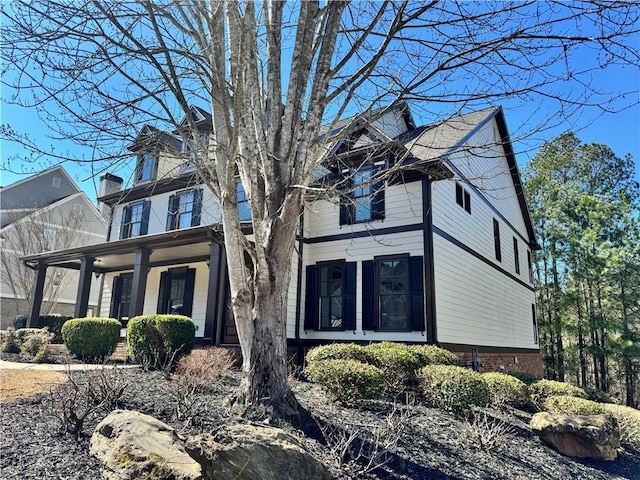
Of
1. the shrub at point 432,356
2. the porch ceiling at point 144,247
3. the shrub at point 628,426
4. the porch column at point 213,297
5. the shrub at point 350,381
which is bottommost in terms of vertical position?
the shrub at point 628,426

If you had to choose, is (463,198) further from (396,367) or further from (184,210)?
(184,210)

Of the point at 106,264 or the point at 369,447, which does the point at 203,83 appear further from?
the point at 106,264

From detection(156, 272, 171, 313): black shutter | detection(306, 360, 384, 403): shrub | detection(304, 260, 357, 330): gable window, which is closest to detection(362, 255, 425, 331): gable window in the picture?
detection(304, 260, 357, 330): gable window

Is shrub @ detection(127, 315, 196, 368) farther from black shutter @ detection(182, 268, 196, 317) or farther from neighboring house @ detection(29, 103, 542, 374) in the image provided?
black shutter @ detection(182, 268, 196, 317)

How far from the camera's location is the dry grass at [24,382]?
18.5ft

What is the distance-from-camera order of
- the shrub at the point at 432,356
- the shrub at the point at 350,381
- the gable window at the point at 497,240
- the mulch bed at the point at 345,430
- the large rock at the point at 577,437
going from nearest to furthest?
the mulch bed at the point at 345,430, the large rock at the point at 577,437, the shrub at the point at 350,381, the shrub at the point at 432,356, the gable window at the point at 497,240

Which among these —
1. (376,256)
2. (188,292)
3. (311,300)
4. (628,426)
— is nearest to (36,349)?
(188,292)

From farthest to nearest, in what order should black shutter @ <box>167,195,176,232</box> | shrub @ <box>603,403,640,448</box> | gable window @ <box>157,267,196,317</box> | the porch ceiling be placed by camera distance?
1. black shutter @ <box>167,195,176,232</box>
2. gable window @ <box>157,267,196,317</box>
3. the porch ceiling
4. shrub @ <box>603,403,640,448</box>

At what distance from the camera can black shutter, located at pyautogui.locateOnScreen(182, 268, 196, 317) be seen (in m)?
14.6

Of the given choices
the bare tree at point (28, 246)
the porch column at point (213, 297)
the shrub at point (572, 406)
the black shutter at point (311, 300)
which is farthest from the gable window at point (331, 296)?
the bare tree at point (28, 246)

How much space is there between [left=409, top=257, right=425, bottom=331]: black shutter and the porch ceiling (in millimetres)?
A: 4958

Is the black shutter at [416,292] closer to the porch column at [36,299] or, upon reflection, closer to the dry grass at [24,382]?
the dry grass at [24,382]

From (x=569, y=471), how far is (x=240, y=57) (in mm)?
6461

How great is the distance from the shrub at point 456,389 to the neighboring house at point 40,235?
59.3ft
